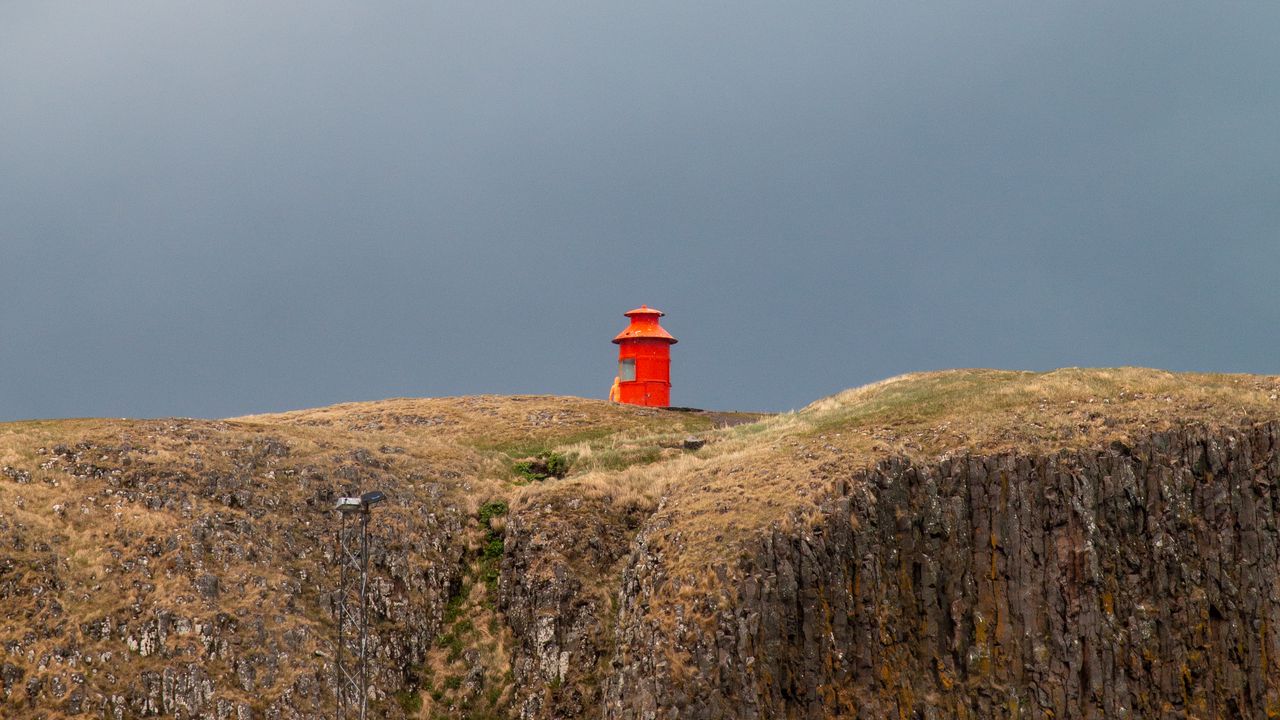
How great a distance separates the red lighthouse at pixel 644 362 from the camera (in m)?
83.2

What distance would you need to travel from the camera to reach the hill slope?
39.4 meters

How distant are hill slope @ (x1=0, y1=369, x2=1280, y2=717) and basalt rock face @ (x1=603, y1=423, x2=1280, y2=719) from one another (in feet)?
0.28

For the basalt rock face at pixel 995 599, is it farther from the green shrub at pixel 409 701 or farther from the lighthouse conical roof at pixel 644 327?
the lighthouse conical roof at pixel 644 327

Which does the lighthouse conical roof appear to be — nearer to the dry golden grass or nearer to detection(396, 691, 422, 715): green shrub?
the dry golden grass

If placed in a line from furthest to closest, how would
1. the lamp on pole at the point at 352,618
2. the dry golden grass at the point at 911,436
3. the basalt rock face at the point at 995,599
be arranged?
the dry golden grass at the point at 911,436, the lamp on pole at the point at 352,618, the basalt rock face at the point at 995,599

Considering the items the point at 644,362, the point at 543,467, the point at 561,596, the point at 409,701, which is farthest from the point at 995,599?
the point at 644,362

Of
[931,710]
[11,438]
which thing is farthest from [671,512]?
[11,438]

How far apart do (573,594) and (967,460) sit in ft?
50.2

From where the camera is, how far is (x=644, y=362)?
8356cm

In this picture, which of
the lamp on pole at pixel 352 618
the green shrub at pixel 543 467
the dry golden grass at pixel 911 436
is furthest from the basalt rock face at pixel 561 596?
the green shrub at pixel 543 467

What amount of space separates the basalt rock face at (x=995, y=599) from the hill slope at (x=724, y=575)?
0.09 metres

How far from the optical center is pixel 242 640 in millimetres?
41750

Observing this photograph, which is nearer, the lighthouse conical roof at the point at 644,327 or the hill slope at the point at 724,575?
the hill slope at the point at 724,575

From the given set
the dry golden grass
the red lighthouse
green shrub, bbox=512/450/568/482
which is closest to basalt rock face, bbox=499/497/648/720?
the dry golden grass
